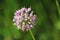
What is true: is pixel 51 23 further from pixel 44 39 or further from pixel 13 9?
pixel 13 9

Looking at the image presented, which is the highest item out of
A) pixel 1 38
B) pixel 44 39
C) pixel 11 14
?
pixel 11 14

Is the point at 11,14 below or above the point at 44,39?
above

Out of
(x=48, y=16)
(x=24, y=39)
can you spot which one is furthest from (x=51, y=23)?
(x=24, y=39)

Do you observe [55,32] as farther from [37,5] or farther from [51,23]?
[37,5]

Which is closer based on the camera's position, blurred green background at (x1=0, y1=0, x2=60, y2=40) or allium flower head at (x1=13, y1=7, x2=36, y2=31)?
allium flower head at (x1=13, y1=7, x2=36, y2=31)

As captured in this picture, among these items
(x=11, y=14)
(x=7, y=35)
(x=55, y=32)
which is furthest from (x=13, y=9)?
(x=55, y=32)

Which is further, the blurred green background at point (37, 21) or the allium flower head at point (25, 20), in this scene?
the blurred green background at point (37, 21)

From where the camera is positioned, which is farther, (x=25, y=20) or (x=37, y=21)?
(x=37, y=21)
